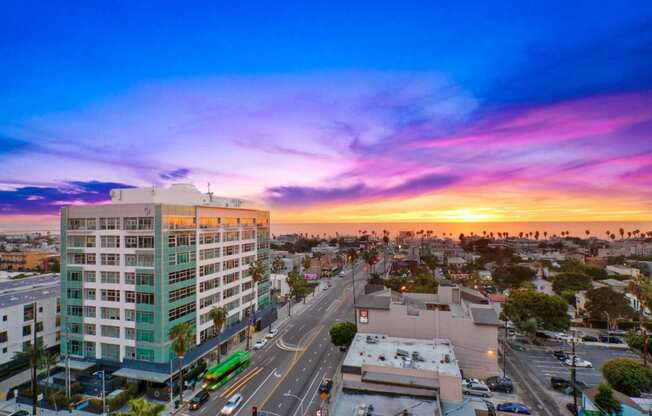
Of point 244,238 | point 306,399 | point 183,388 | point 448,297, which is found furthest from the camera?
point 244,238

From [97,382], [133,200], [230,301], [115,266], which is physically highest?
[133,200]

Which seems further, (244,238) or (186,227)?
(244,238)

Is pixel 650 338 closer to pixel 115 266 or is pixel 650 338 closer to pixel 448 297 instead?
pixel 448 297

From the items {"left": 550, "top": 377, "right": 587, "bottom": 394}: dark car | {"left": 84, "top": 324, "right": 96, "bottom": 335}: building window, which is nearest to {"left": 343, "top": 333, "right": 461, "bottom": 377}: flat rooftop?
{"left": 550, "top": 377, "right": 587, "bottom": 394}: dark car

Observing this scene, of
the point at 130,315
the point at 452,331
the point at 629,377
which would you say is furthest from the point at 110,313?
the point at 629,377

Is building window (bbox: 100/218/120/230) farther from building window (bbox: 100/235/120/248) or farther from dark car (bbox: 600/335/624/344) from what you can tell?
dark car (bbox: 600/335/624/344)

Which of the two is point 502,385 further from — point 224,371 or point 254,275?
point 254,275

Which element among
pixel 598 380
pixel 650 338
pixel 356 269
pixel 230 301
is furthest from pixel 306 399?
pixel 356 269
